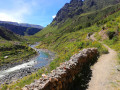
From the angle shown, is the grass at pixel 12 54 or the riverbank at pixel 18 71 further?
the grass at pixel 12 54

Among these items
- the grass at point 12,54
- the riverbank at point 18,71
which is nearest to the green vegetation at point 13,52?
the grass at point 12,54

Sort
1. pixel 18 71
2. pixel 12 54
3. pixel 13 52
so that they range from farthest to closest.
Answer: pixel 13 52 → pixel 12 54 → pixel 18 71

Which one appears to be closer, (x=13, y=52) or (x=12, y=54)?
(x=12, y=54)

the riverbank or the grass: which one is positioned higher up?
the grass

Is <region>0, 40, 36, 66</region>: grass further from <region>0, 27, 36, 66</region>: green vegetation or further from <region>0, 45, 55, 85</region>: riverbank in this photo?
<region>0, 45, 55, 85</region>: riverbank

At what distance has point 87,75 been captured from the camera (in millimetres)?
11867

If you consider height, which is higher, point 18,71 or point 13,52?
point 13,52

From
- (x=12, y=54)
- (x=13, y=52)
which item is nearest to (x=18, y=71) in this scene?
(x=12, y=54)

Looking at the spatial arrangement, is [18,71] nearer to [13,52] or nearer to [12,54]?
[12,54]

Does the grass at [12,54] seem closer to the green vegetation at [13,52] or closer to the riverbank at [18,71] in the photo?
the green vegetation at [13,52]

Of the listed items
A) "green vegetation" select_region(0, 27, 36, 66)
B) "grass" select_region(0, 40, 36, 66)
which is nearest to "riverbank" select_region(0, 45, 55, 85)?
"grass" select_region(0, 40, 36, 66)

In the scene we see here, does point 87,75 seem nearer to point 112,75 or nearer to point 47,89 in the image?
point 112,75

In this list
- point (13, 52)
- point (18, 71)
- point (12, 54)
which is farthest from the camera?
point (13, 52)

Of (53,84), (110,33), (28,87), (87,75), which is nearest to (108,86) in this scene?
(87,75)
